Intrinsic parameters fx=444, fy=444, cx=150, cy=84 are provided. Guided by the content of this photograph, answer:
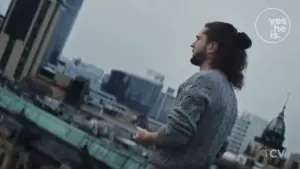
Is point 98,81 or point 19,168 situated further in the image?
point 98,81

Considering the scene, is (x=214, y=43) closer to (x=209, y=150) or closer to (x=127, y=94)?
(x=209, y=150)

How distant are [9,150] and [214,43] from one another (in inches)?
37.4

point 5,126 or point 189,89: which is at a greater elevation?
point 189,89

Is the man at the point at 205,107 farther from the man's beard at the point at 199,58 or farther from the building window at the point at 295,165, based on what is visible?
the building window at the point at 295,165

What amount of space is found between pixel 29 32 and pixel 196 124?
2899 mm

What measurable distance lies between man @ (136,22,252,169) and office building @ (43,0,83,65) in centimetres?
273

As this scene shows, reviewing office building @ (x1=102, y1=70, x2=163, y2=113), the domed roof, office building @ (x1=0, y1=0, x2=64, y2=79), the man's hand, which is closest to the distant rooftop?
the man's hand

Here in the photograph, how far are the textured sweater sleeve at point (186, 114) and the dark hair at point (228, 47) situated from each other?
8 centimetres

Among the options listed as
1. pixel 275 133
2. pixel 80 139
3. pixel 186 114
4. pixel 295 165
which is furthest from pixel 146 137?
pixel 275 133

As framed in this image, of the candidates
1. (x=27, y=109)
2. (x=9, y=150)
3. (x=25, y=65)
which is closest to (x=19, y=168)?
(x=9, y=150)

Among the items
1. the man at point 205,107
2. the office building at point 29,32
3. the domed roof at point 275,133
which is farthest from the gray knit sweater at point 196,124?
the office building at point 29,32

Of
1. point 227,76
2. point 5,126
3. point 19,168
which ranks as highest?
point 227,76

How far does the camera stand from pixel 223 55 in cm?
70

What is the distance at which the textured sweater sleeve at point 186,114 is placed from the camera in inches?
24.2
